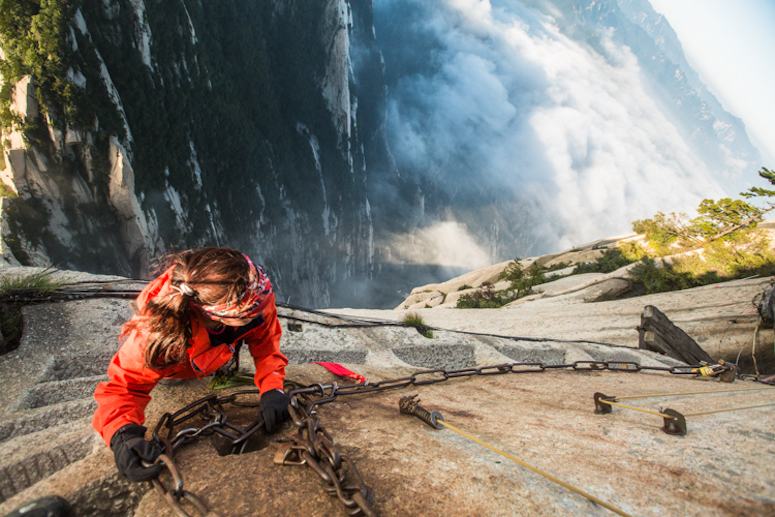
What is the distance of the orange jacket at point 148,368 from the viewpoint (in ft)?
7.91

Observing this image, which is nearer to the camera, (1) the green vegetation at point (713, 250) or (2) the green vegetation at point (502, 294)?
(1) the green vegetation at point (713, 250)

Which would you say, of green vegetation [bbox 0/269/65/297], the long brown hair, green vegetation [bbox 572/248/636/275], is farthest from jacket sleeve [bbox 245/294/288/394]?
green vegetation [bbox 572/248/636/275]

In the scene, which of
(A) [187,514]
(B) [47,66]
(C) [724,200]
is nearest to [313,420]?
(A) [187,514]

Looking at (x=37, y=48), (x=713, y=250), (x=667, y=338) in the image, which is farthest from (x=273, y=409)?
(x=37, y=48)

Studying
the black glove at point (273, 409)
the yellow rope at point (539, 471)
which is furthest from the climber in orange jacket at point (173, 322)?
the yellow rope at point (539, 471)

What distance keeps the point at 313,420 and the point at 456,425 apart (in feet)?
3.96

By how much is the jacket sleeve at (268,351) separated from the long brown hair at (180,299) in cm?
51

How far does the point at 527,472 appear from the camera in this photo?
88.3 inches

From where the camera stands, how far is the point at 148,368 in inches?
99.0

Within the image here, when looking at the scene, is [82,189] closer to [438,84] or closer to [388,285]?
[388,285]

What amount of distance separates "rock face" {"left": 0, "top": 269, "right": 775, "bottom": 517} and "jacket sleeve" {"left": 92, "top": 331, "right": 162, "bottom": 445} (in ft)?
0.72

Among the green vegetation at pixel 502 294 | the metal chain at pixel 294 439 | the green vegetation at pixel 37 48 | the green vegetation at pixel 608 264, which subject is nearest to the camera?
the metal chain at pixel 294 439

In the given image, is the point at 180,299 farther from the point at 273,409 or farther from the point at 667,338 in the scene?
the point at 667,338

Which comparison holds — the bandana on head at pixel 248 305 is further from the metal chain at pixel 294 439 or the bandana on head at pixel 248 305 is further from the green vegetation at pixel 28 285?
the green vegetation at pixel 28 285
